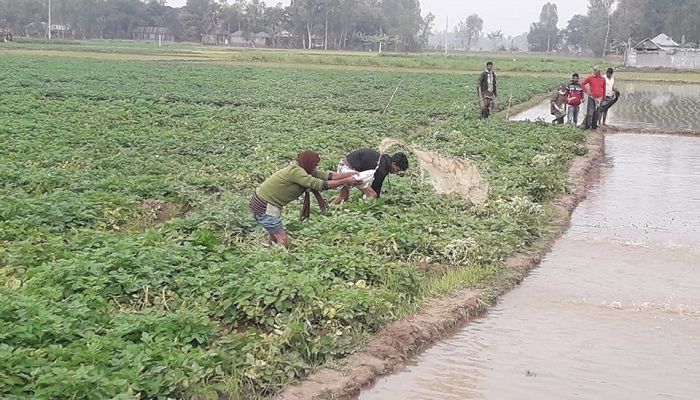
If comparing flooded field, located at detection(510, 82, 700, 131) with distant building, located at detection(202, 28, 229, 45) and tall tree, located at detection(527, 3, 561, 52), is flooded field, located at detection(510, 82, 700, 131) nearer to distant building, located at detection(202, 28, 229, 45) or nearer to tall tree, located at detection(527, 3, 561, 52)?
distant building, located at detection(202, 28, 229, 45)

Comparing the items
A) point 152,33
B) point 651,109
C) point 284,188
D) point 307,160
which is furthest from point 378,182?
point 152,33

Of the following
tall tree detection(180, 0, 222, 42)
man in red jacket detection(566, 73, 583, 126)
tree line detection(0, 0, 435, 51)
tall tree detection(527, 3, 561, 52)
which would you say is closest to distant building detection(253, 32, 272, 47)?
tree line detection(0, 0, 435, 51)

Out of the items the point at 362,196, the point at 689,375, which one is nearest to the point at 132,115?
the point at 362,196

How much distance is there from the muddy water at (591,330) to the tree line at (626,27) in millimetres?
73571

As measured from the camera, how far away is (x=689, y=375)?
21.6 feet

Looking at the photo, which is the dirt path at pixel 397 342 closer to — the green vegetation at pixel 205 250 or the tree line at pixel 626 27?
the green vegetation at pixel 205 250

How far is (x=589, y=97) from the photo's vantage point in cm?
2405

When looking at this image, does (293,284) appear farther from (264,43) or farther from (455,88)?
(264,43)

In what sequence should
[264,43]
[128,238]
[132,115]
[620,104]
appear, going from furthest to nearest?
[264,43] < [620,104] < [132,115] < [128,238]

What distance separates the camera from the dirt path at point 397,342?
5.89 meters

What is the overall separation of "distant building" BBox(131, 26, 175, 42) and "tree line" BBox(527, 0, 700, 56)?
2643 inches

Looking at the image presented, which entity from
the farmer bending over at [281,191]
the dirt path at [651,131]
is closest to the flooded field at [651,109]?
the dirt path at [651,131]

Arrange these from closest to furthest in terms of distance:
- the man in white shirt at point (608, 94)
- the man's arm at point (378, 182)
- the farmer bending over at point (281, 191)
Result: the farmer bending over at point (281, 191)
the man's arm at point (378, 182)
the man in white shirt at point (608, 94)

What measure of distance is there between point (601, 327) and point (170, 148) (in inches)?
423
